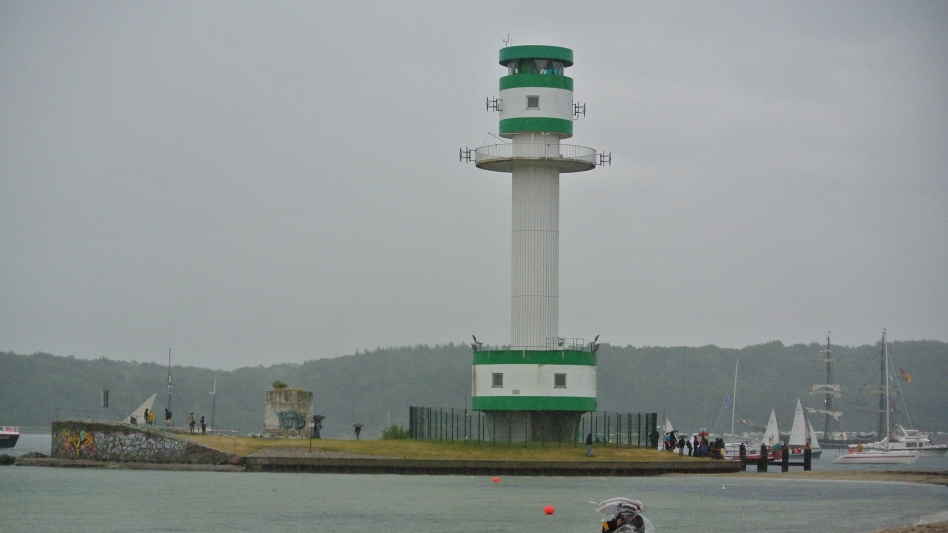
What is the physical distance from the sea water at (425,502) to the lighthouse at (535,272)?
4.84 meters

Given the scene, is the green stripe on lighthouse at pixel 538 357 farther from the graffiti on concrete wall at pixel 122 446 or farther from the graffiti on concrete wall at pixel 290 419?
the graffiti on concrete wall at pixel 122 446

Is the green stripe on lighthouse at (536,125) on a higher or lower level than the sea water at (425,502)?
higher

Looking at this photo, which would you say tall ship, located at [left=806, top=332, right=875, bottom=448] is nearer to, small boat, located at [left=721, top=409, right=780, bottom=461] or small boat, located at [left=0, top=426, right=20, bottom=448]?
small boat, located at [left=721, top=409, right=780, bottom=461]

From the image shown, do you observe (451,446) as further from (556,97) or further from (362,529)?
(362,529)

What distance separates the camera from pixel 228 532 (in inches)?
1588

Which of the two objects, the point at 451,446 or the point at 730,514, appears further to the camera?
the point at 451,446

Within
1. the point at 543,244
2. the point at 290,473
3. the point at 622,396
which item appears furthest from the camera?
the point at 622,396

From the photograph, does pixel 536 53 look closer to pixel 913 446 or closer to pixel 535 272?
pixel 535 272

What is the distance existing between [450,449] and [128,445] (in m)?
13.3

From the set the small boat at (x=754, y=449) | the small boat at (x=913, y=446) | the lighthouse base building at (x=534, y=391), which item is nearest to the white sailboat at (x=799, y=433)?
the small boat at (x=754, y=449)

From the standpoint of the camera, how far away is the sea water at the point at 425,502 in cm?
4256

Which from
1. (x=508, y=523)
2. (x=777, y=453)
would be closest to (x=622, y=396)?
(x=777, y=453)

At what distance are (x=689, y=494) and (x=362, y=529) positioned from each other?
16.4 m

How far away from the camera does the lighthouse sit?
215 feet
